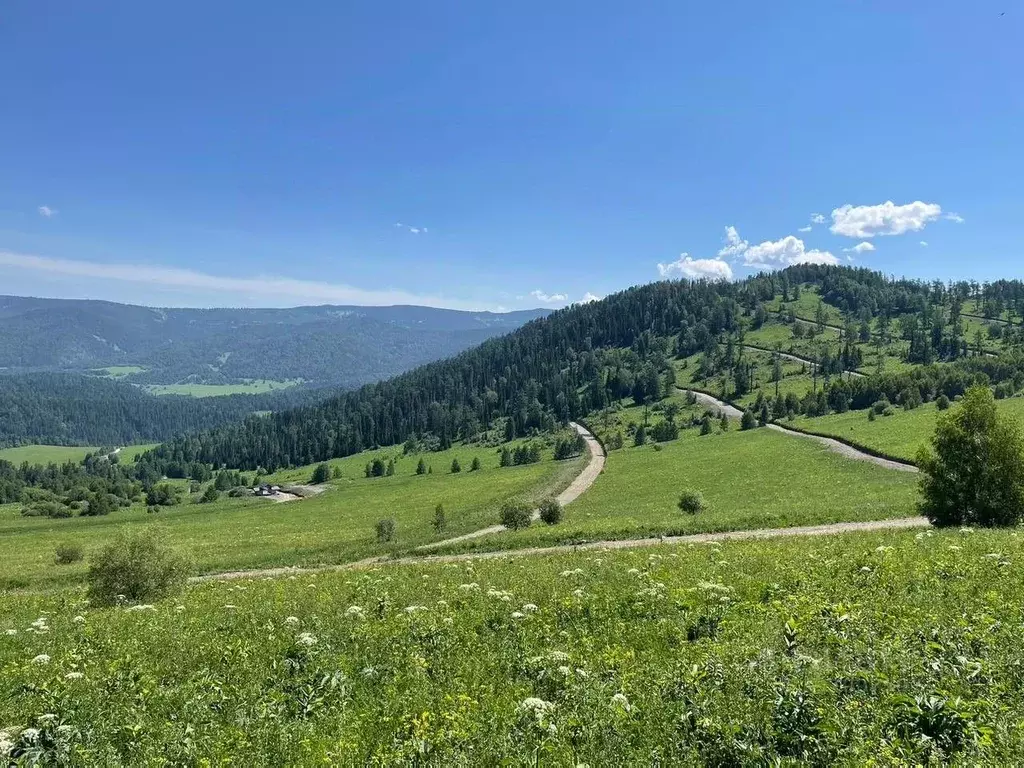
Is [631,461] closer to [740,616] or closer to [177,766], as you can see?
[740,616]

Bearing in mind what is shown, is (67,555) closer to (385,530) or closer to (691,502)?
(385,530)

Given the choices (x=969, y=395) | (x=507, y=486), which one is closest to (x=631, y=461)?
(x=507, y=486)

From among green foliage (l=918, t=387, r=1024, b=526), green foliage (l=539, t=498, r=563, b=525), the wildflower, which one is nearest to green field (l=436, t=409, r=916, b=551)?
green foliage (l=539, t=498, r=563, b=525)

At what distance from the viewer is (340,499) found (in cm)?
11531

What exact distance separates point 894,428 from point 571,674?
3718 inches

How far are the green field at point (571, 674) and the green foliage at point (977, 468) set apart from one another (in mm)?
16135

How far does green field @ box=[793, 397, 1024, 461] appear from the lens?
2788 inches

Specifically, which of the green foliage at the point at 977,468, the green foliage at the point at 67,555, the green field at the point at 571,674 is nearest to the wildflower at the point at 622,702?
the green field at the point at 571,674

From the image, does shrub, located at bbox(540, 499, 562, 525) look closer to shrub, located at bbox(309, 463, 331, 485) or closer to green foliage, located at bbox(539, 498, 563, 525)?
green foliage, located at bbox(539, 498, 563, 525)

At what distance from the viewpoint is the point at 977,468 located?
1147 inches

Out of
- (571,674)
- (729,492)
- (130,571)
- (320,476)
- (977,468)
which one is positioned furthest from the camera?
(320,476)

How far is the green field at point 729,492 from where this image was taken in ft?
133

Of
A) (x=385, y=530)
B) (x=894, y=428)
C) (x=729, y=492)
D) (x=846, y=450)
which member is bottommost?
(x=385, y=530)

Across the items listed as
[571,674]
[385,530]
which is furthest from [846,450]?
[571,674]
